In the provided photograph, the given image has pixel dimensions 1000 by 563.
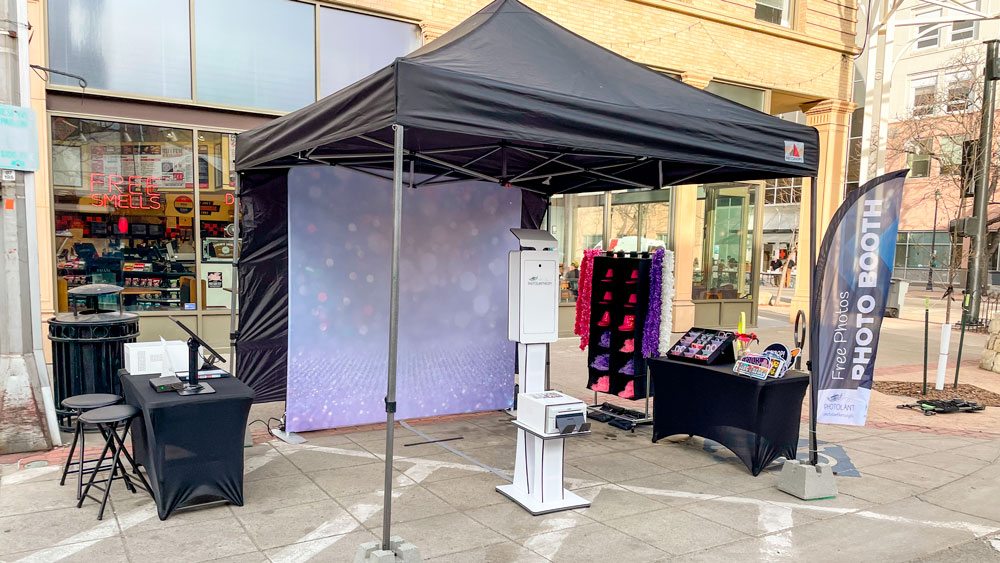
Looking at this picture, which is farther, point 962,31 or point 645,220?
point 962,31

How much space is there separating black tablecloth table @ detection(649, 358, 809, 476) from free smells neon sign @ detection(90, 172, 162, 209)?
665 cm

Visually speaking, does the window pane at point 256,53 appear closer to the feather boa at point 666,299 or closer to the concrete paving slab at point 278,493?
the feather boa at point 666,299

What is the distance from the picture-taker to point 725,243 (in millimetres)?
14516

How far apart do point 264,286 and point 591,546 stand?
3.79 m

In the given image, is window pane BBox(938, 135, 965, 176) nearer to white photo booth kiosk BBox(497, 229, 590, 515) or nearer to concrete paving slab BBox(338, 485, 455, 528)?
white photo booth kiosk BBox(497, 229, 590, 515)

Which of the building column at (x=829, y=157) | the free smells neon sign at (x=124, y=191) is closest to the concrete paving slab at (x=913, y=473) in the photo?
the free smells neon sign at (x=124, y=191)

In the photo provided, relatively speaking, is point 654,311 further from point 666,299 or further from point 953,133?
point 953,133

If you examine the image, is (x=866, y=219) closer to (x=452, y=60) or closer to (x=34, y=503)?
(x=452, y=60)

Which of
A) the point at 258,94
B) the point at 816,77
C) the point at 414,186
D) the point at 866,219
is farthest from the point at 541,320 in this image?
the point at 816,77

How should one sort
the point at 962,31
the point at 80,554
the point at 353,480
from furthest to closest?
1. the point at 962,31
2. the point at 353,480
3. the point at 80,554

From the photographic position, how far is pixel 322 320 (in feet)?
19.6

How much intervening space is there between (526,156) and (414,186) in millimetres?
1083

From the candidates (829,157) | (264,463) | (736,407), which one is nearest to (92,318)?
(264,463)

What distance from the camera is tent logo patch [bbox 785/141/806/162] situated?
512cm
